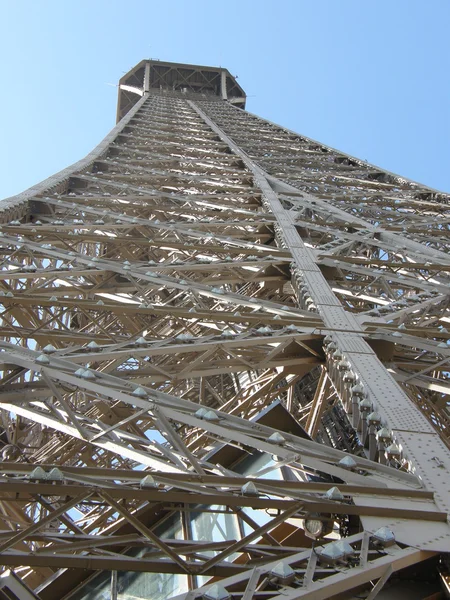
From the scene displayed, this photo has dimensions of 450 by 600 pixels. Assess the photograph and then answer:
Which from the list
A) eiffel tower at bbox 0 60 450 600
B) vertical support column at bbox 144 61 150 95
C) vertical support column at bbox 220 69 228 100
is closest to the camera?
eiffel tower at bbox 0 60 450 600

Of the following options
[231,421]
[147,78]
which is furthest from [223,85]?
[231,421]

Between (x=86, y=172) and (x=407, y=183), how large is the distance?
1002cm

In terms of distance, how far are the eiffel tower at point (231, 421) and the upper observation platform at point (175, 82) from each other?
121 feet

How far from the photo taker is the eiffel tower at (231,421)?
3.61 meters

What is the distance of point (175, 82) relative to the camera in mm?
52594

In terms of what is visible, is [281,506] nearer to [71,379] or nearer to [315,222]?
[71,379]

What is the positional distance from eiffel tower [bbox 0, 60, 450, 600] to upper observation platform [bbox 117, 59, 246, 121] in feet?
121

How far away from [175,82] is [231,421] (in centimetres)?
5053

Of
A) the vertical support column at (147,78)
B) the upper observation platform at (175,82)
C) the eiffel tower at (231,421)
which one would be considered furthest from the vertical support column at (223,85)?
the eiffel tower at (231,421)

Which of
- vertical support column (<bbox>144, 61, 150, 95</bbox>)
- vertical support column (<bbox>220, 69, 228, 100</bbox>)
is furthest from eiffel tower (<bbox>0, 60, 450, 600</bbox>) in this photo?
vertical support column (<bbox>220, 69, 228, 100</bbox>)

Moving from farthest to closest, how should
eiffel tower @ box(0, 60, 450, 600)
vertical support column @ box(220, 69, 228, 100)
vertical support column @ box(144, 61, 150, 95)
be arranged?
1. vertical support column @ box(220, 69, 228, 100)
2. vertical support column @ box(144, 61, 150, 95)
3. eiffel tower @ box(0, 60, 450, 600)

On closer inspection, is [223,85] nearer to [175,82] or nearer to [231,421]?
[175,82]

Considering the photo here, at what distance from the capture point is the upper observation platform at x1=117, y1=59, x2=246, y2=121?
167 ft

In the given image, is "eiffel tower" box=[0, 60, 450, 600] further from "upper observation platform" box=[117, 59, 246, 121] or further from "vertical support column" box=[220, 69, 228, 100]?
"upper observation platform" box=[117, 59, 246, 121]
